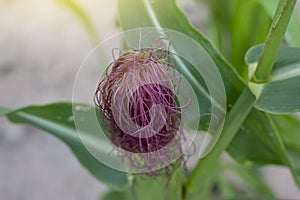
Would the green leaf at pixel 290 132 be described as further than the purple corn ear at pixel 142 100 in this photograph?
Yes

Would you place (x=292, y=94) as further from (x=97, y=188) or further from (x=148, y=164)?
(x=97, y=188)

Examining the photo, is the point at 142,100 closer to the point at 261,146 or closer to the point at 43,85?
the point at 261,146

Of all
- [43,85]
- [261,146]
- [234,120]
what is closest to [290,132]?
[261,146]

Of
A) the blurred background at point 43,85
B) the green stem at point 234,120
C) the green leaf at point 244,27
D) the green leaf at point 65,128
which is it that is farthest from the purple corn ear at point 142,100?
the blurred background at point 43,85

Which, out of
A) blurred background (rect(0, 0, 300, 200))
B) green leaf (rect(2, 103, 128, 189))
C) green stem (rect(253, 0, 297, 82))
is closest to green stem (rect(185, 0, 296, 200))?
green stem (rect(253, 0, 297, 82))

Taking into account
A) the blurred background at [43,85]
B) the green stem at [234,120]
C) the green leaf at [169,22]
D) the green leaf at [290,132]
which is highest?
the green leaf at [169,22]

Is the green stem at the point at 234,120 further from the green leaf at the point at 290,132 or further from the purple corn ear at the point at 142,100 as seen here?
the green leaf at the point at 290,132
